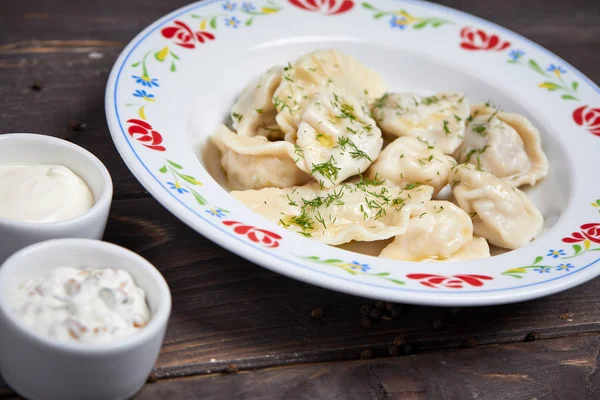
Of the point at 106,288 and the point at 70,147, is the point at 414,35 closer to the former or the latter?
the point at 70,147

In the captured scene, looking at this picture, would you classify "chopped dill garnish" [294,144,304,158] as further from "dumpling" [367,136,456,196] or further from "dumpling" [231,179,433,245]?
"dumpling" [367,136,456,196]

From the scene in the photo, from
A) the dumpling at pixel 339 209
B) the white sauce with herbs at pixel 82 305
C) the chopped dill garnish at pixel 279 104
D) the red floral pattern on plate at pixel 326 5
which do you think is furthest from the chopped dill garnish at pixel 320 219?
the red floral pattern on plate at pixel 326 5

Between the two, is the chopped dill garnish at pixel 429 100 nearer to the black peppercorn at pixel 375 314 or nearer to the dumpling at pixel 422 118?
the dumpling at pixel 422 118

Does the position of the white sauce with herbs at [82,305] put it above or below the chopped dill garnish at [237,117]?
above

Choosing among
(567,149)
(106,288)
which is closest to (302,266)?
(106,288)

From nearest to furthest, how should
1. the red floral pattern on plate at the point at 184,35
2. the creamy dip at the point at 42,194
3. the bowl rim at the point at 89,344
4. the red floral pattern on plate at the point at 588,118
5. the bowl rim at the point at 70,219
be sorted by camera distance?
the bowl rim at the point at 89,344 < the bowl rim at the point at 70,219 < the creamy dip at the point at 42,194 < the red floral pattern on plate at the point at 184,35 < the red floral pattern on plate at the point at 588,118

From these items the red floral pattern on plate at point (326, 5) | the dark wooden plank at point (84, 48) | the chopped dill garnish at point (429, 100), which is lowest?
the dark wooden plank at point (84, 48)

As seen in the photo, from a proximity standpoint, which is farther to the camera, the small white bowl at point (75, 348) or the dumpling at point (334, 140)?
the dumpling at point (334, 140)
